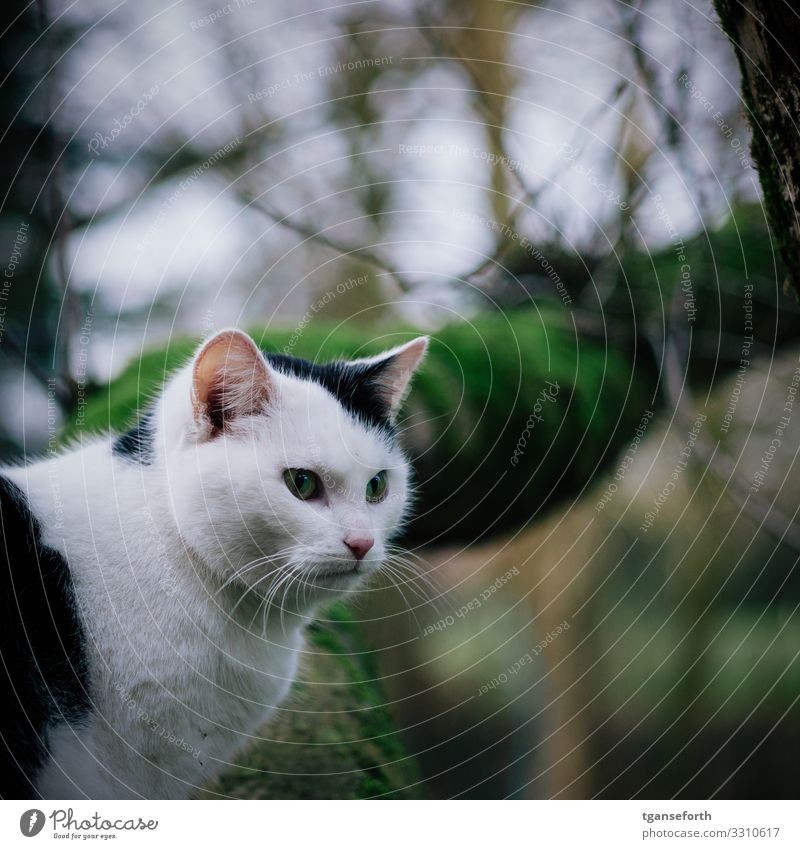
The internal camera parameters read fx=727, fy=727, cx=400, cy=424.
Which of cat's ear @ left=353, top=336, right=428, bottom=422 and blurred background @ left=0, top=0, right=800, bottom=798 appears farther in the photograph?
blurred background @ left=0, top=0, right=800, bottom=798

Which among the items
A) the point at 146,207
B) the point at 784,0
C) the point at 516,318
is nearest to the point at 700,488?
the point at 516,318

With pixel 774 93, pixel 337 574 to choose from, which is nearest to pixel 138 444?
pixel 337 574

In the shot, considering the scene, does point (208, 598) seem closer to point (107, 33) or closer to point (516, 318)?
point (516, 318)

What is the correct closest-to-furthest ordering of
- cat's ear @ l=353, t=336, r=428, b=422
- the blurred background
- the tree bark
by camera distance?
the tree bark → cat's ear @ l=353, t=336, r=428, b=422 → the blurred background

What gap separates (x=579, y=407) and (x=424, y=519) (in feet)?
0.87

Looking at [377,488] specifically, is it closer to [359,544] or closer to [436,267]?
[359,544]

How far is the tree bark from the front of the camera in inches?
23.1

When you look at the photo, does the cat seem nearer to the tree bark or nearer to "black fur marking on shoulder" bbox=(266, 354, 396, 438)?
"black fur marking on shoulder" bbox=(266, 354, 396, 438)

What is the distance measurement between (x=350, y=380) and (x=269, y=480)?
5.2 inches

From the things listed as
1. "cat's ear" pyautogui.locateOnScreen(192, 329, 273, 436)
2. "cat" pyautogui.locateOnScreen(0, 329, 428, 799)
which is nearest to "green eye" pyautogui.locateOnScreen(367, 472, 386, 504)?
"cat" pyautogui.locateOnScreen(0, 329, 428, 799)

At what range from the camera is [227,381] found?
0.63 meters

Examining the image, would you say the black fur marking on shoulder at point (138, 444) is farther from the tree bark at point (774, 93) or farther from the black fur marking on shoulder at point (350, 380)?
the tree bark at point (774, 93)

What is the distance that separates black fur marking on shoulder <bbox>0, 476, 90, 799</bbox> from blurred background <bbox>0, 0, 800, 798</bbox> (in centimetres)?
25

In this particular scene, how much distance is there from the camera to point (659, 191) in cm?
100
